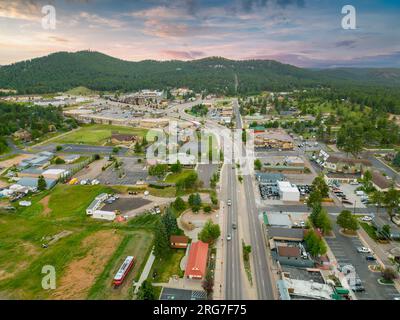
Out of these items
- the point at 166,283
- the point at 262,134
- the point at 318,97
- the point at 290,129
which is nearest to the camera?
the point at 166,283

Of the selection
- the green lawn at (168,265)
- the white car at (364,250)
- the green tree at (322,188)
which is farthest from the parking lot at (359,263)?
the green lawn at (168,265)

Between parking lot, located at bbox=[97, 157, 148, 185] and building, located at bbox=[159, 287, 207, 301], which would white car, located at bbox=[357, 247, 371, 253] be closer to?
building, located at bbox=[159, 287, 207, 301]

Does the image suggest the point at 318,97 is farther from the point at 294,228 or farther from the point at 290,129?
the point at 294,228

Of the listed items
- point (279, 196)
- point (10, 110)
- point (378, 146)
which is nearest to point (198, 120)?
point (378, 146)

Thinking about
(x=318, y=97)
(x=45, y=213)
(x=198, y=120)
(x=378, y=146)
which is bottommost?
(x=45, y=213)

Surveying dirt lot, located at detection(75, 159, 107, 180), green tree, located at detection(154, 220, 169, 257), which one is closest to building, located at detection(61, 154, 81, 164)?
dirt lot, located at detection(75, 159, 107, 180)

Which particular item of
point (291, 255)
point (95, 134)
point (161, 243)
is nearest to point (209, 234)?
point (161, 243)
